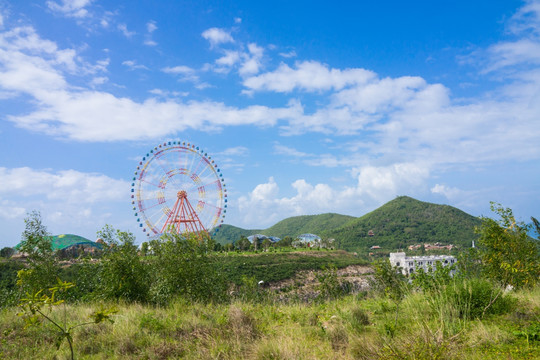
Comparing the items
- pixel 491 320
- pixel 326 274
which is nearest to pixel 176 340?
pixel 491 320

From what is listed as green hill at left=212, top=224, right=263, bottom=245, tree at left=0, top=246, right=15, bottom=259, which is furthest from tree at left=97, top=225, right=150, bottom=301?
green hill at left=212, top=224, right=263, bottom=245

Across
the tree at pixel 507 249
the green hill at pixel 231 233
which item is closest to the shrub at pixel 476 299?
the tree at pixel 507 249

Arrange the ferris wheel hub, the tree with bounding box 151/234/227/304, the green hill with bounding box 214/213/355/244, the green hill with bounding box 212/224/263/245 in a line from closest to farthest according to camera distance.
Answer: the tree with bounding box 151/234/227/304 < the ferris wheel hub < the green hill with bounding box 214/213/355/244 < the green hill with bounding box 212/224/263/245

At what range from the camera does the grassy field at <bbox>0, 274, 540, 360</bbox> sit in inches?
184

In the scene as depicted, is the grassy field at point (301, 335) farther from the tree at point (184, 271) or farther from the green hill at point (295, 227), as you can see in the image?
the green hill at point (295, 227)

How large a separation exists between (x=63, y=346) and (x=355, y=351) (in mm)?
4713

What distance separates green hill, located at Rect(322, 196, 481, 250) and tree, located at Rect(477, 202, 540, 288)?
93.3 m

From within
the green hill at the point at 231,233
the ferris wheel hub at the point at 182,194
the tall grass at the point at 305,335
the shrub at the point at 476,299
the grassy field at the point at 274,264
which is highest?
the ferris wheel hub at the point at 182,194

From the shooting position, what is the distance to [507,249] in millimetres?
11273

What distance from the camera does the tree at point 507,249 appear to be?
10198 millimetres

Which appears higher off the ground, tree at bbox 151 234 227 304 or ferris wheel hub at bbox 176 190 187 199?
ferris wheel hub at bbox 176 190 187 199

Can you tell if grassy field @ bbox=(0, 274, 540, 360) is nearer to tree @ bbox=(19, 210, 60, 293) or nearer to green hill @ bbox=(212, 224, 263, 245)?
tree @ bbox=(19, 210, 60, 293)

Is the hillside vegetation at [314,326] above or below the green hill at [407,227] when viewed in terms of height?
below

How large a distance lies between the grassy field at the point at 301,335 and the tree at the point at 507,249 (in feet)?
11.3
